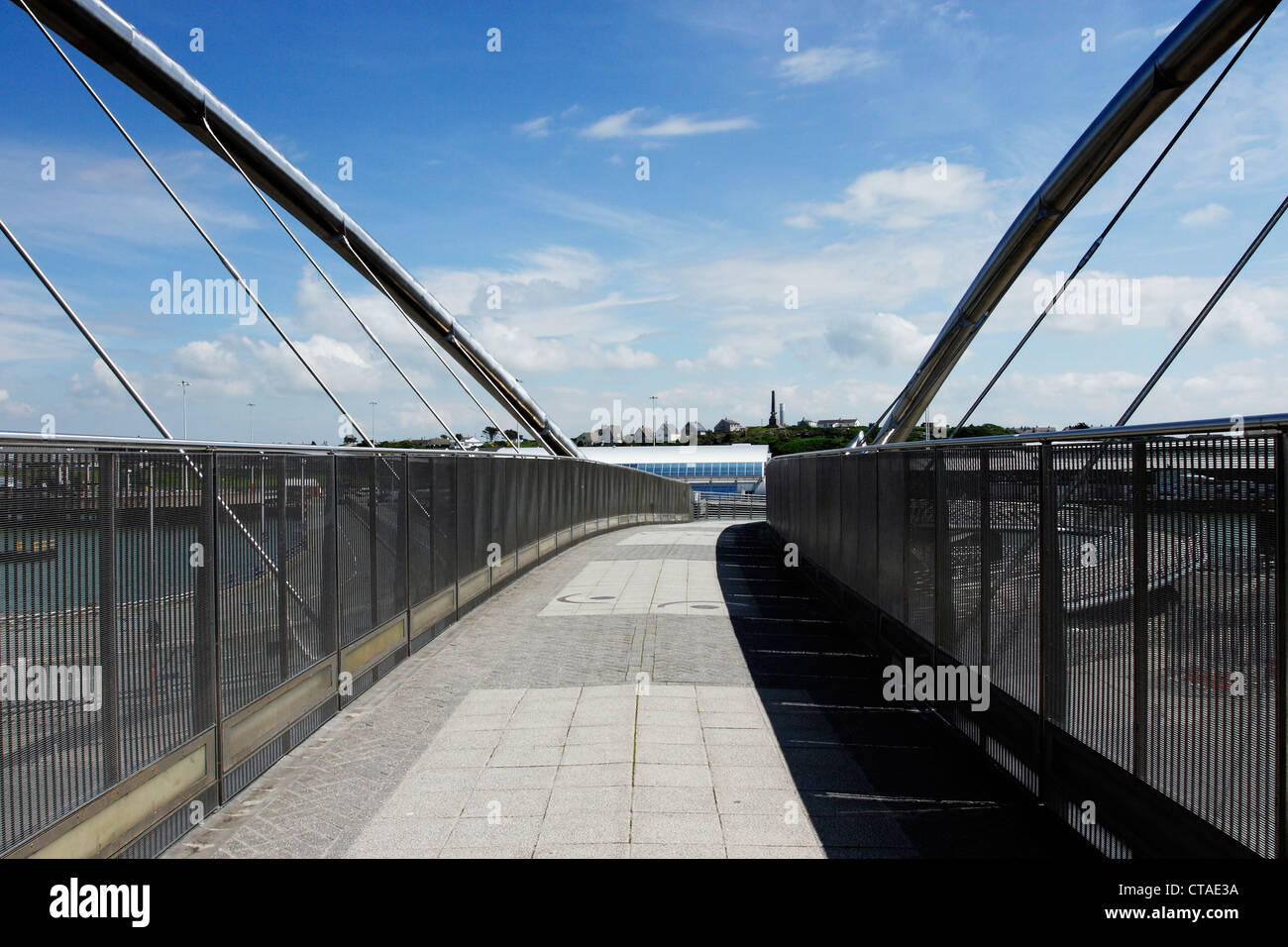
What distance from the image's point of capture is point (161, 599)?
528 centimetres

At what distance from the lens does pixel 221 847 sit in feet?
17.4

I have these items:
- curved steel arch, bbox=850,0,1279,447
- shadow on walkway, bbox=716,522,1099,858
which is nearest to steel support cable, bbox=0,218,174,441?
shadow on walkway, bbox=716,522,1099,858

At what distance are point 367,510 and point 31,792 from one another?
503 cm

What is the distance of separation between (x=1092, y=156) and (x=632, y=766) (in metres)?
19.3

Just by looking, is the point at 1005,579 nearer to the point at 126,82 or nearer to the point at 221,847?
the point at 221,847

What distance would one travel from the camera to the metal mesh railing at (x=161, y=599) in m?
4.15

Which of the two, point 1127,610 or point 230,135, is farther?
point 230,135

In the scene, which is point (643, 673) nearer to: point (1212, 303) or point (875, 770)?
point (875, 770)

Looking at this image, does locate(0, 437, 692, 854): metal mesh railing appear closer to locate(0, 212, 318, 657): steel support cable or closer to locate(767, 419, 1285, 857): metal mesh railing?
locate(0, 212, 318, 657): steel support cable

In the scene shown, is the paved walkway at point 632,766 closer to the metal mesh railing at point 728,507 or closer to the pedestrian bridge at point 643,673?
the pedestrian bridge at point 643,673

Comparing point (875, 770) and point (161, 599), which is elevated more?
point (161, 599)

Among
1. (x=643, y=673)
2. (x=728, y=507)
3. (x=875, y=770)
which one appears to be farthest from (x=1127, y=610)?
(x=728, y=507)

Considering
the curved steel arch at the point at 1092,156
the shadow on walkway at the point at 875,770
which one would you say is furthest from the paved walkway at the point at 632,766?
the curved steel arch at the point at 1092,156
